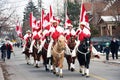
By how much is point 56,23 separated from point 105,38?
41.2 metres

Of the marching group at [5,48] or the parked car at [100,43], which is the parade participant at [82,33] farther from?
the parked car at [100,43]

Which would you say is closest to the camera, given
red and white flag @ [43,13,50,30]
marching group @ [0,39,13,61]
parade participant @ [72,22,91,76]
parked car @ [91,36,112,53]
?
parade participant @ [72,22,91,76]

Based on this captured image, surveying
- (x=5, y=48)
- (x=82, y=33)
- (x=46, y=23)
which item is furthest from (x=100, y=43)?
(x=82, y=33)

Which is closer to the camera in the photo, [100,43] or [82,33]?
[82,33]

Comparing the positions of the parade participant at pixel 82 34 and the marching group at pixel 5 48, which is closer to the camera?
the parade participant at pixel 82 34

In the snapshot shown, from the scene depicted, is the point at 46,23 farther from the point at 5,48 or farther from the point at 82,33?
the point at 5,48

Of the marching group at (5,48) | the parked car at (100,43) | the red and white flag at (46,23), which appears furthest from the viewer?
the parked car at (100,43)

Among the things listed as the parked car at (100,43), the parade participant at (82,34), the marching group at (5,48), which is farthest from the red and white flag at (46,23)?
the parked car at (100,43)

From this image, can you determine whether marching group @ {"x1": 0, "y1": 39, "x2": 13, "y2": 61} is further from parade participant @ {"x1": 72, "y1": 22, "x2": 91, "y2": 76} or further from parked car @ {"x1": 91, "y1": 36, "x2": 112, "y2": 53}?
parade participant @ {"x1": 72, "y1": 22, "x2": 91, "y2": 76}

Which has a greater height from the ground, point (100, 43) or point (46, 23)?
point (100, 43)

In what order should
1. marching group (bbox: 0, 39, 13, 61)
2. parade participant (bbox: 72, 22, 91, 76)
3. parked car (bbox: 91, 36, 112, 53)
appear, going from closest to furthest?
parade participant (bbox: 72, 22, 91, 76) < marching group (bbox: 0, 39, 13, 61) < parked car (bbox: 91, 36, 112, 53)

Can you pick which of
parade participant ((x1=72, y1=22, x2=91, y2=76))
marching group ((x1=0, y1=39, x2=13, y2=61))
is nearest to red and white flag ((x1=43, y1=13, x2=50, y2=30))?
parade participant ((x1=72, y1=22, x2=91, y2=76))

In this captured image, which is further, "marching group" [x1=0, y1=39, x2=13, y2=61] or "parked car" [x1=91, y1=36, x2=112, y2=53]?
"parked car" [x1=91, y1=36, x2=112, y2=53]

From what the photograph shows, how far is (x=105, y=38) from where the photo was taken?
60.5 metres
